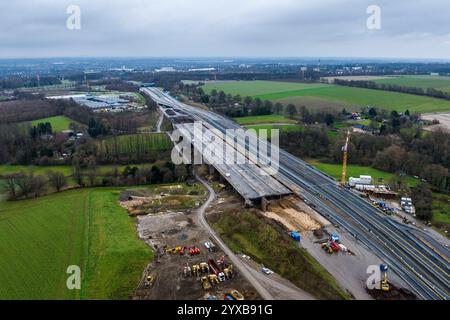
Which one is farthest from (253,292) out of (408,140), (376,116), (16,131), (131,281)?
(376,116)

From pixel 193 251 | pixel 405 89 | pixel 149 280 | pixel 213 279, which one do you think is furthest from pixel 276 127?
pixel 405 89

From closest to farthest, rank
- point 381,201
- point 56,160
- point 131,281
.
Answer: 1. point 131,281
2. point 381,201
3. point 56,160

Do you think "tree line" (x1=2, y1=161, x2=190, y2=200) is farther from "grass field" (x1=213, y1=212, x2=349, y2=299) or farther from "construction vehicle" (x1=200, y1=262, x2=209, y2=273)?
"construction vehicle" (x1=200, y1=262, x2=209, y2=273)

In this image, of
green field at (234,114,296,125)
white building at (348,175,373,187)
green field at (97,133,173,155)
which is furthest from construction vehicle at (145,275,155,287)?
green field at (234,114,296,125)

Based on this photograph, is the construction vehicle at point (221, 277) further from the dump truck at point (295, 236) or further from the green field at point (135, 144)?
the green field at point (135, 144)

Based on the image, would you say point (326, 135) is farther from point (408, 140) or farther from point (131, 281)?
point (131, 281)

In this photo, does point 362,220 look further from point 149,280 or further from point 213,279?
point 149,280
